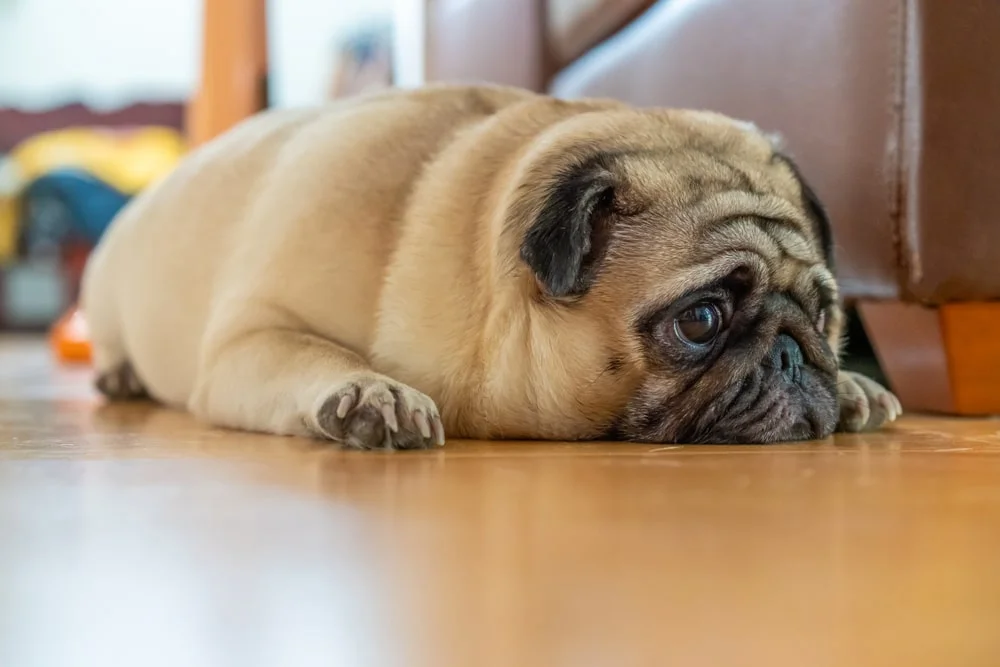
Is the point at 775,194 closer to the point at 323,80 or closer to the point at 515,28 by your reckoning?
the point at 515,28

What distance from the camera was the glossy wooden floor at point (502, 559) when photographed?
2.10 ft

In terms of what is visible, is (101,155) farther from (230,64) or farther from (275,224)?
(275,224)

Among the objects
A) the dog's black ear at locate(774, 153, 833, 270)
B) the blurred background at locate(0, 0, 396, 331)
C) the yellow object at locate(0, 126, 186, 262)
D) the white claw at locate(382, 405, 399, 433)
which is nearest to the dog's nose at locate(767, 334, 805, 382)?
the dog's black ear at locate(774, 153, 833, 270)

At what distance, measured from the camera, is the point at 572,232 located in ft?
4.90

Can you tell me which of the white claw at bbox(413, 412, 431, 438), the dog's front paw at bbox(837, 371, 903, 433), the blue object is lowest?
the blue object

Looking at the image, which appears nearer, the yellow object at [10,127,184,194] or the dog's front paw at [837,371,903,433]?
the dog's front paw at [837,371,903,433]

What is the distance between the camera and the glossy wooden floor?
64 cm

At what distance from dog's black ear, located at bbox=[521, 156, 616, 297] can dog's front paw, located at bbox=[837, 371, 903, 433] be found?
446mm

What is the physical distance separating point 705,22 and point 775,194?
0.72m

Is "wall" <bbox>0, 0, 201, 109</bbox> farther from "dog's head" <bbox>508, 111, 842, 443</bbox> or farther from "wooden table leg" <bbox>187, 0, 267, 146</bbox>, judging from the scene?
"dog's head" <bbox>508, 111, 842, 443</bbox>

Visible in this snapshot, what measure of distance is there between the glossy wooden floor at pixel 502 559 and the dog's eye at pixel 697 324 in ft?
0.57

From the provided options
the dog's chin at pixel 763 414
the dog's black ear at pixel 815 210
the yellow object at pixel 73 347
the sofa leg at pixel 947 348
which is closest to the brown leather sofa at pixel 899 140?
the sofa leg at pixel 947 348

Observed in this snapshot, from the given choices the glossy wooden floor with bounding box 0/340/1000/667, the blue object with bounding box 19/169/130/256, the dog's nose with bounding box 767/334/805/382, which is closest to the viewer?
the glossy wooden floor with bounding box 0/340/1000/667

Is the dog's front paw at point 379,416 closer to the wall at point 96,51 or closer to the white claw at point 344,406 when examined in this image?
the white claw at point 344,406
